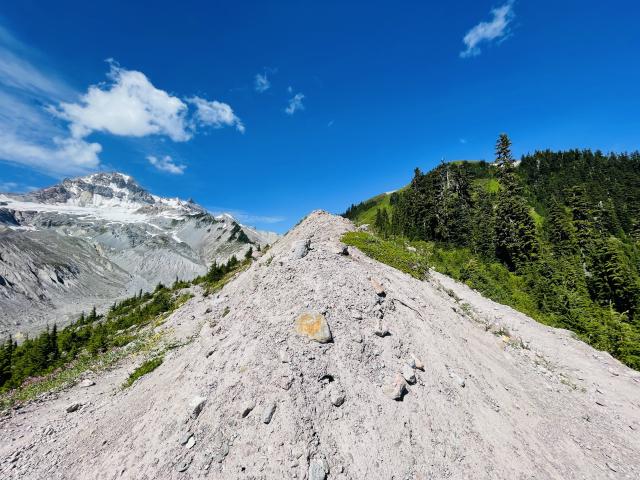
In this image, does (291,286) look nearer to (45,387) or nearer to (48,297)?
(45,387)

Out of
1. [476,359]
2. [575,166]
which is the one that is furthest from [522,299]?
[575,166]

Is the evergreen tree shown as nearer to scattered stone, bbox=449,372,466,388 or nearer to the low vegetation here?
scattered stone, bbox=449,372,466,388

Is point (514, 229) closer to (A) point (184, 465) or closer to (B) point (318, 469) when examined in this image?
(B) point (318, 469)

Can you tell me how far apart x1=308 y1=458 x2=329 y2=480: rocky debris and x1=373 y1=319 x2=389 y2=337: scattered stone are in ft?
17.1

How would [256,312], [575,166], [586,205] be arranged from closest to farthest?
[256,312], [586,205], [575,166]

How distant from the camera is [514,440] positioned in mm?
10891

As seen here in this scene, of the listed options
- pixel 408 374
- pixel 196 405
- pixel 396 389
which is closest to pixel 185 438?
pixel 196 405

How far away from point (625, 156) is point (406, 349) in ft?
560

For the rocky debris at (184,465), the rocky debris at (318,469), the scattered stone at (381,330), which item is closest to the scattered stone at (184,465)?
the rocky debris at (184,465)

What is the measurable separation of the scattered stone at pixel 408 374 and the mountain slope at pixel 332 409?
2.9 inches

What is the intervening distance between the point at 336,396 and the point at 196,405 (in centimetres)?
445

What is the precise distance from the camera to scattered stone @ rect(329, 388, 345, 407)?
33.0ft

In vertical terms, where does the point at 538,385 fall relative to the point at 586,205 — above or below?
below

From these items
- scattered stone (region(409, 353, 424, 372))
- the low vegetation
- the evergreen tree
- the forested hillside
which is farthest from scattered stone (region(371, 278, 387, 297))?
the evergreen tree
